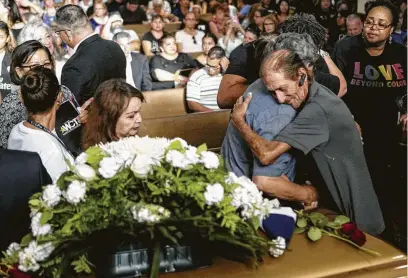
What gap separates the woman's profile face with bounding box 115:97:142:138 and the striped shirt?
2.61 meters

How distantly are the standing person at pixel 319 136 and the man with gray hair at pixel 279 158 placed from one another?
0.03m

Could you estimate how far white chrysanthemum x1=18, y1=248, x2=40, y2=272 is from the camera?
1.88 metres

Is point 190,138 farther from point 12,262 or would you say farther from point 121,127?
point 12,262

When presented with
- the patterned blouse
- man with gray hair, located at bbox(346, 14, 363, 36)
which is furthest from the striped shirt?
the patterned blouse

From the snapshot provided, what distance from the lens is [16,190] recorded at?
2203 millimetres

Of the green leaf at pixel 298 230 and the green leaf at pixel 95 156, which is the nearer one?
the green leaf at pixel 95 156

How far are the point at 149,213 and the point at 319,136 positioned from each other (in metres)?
0.93

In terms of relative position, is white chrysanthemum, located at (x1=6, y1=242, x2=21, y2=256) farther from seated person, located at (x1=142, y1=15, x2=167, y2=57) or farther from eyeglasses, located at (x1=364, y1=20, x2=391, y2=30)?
seated person, located at (x1=142, y1=15, x2=167, y2=57)

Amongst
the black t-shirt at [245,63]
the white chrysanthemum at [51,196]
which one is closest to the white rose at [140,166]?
the white chrysanthemum at [51,196]

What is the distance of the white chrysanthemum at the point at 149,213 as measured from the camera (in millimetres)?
1755

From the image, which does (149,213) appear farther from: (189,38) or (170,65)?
(189,38)

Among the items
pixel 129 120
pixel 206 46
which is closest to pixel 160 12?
pixel 206 46

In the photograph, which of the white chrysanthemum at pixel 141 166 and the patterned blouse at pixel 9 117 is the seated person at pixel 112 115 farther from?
the white chrysanthemum at pixel 141 166

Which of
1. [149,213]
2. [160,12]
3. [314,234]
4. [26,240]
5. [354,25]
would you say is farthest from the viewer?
[160,12]
